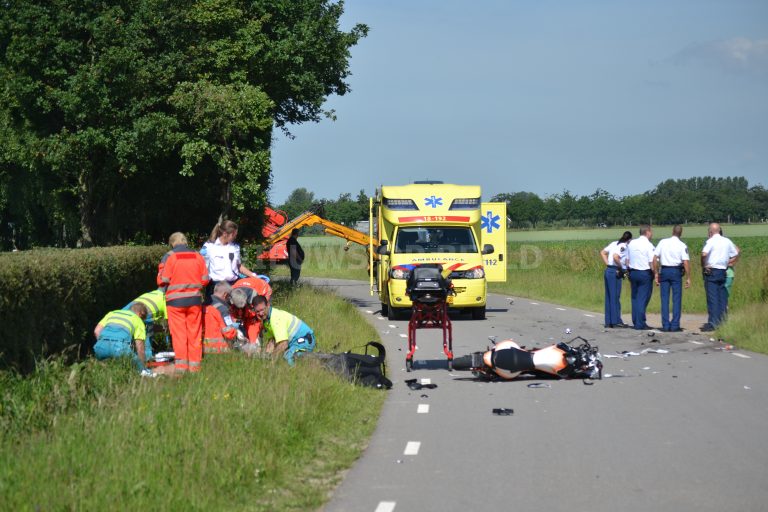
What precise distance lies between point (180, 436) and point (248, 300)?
5.50 meters

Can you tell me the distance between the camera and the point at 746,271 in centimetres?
2775

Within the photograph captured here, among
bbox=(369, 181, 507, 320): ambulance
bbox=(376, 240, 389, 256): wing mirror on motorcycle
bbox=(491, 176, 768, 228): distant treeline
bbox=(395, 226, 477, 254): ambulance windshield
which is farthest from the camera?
bbox=(491, 176, 768, 228): distant treeline

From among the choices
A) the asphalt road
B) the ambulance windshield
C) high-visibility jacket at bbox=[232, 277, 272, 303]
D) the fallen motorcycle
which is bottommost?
the asphalt road

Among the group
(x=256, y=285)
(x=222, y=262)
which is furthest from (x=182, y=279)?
(x=222, y=262)

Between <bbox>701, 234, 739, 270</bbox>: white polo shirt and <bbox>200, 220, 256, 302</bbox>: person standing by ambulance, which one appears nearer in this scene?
<bbox>200, 220, 256, 302</bbox>: person standing by ambulance

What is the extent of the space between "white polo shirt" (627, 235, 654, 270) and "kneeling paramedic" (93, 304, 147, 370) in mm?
11723

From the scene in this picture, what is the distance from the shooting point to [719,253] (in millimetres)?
20438

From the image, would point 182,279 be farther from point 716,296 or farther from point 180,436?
point 716,296

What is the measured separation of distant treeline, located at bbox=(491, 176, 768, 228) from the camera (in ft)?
372

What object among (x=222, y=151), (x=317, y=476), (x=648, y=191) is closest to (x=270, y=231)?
(x=222, y=151)

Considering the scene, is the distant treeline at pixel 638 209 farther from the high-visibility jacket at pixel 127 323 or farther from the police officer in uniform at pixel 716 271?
the high-visibility jacket at pixel 127 323

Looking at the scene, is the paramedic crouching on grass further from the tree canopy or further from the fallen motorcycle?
the tree canopy

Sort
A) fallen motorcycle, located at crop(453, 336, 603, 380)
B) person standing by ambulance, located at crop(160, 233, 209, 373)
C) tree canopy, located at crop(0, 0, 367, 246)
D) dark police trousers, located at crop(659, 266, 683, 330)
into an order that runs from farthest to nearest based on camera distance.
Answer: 1. tree canopy, located at crop(0, 0, 367, 246)
2. dark police trousers, located at crop(659, 266, 683, 330)
3. fallen motorcycle, located at crop(453, 336, 603, 380)
4. person standing by ambulance, located at crop(160, 233, 209, 373)

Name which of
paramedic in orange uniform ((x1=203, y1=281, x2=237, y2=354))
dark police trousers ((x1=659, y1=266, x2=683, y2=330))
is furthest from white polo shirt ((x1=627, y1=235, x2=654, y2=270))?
paramedic in orange uniform ((x1=203, y1=281, x2=237, y2=354))
